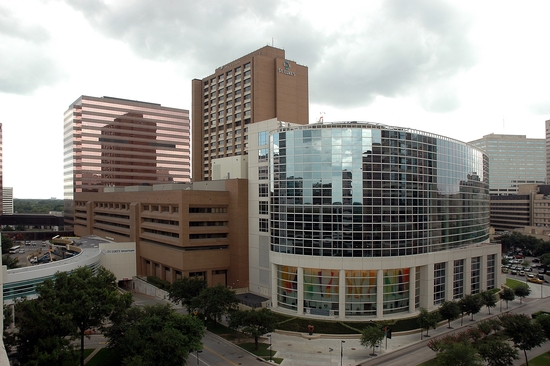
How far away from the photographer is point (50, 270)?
190 feet

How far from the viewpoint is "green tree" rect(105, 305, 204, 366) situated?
1403 inches

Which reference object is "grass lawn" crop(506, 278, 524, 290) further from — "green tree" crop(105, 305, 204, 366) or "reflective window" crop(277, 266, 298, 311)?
"green tree" crop(105, 305, 204, 366)

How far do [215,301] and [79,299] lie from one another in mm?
16866

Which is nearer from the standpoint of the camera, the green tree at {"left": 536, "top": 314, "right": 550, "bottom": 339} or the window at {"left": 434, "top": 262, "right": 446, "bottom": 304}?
the green tree at {"left": 536, "top": 314, "right": 550, "bottom": 339}

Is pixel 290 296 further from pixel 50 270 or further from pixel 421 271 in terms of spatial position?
pixel 50 270

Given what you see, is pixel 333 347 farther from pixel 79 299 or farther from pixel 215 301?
pixel 79 299

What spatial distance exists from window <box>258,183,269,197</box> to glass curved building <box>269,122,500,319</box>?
481 centimetres

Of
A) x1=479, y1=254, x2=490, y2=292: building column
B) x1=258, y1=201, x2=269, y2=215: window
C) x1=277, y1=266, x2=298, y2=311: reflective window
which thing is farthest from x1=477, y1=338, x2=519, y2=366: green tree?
x1=258, y1=201, x2=269, y2=215: window

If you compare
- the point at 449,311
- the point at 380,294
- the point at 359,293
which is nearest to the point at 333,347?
the point at 359,293

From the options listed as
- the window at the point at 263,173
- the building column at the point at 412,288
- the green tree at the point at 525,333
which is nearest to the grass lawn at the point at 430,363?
the green tree at the point at 525,333

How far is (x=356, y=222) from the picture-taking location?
2206 inches

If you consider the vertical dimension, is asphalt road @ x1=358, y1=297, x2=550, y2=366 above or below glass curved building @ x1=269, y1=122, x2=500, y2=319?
below

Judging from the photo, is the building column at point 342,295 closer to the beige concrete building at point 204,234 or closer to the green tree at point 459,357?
the green tree at point 459,357

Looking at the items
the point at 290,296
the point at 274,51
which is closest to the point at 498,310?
the point at 290,296
